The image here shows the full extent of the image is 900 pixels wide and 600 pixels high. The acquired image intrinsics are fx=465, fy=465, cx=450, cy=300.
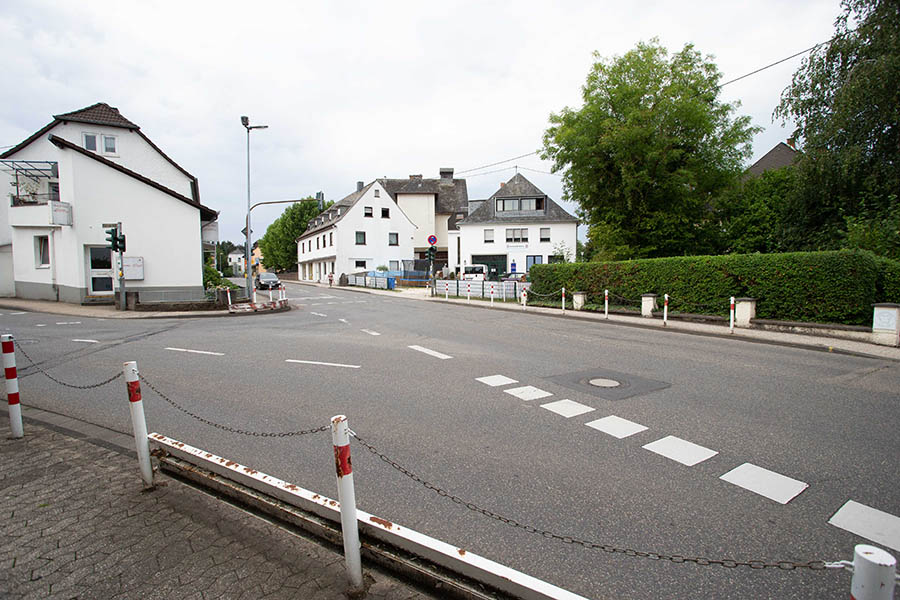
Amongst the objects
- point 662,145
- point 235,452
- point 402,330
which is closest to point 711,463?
point 235,452

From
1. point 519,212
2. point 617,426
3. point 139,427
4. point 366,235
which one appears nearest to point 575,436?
point 617,426

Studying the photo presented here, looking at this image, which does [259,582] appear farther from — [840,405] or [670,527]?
[840,405]

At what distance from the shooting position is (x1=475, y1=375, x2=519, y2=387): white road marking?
729cm

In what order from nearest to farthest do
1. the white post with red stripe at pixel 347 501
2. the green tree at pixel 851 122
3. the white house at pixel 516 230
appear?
the white post with red stripe at pixel 347 501, the green tree at pixel 851 122, the white house at pixel 516 230

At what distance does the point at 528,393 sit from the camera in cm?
670

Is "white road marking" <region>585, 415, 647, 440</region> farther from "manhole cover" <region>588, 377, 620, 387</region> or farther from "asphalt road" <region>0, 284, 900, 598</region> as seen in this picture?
"manhole cover" <region>588, 377, 620, 387</region>

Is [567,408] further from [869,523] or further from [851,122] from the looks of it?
[851,122]

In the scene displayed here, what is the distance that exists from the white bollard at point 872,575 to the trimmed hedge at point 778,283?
13.9 m

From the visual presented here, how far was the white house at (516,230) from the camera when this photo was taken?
4800cm

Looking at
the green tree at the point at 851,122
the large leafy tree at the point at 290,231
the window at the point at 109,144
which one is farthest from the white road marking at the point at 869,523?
the large leafy tree at the point at 290,231

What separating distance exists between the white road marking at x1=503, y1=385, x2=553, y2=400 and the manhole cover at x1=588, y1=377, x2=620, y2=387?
102 cm

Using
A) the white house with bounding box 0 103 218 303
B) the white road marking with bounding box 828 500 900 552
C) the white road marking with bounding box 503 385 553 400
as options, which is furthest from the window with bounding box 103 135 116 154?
the white road marking with bounding box 828 500 900 552

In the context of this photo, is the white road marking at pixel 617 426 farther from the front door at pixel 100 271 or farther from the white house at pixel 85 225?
the front door at pixel 100 271

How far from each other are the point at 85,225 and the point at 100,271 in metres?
2.34
